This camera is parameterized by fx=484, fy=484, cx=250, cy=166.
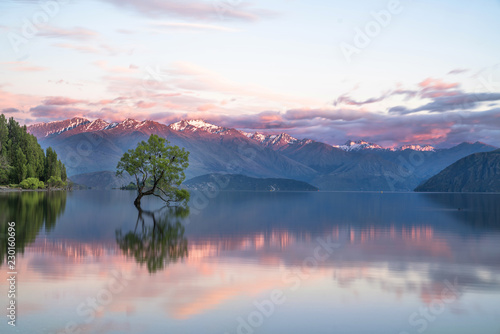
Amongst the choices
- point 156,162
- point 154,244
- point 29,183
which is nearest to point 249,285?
point 154,244

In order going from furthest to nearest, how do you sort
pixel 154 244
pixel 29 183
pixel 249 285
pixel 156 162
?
pixel 29 183
pixel 156 162
pixel 154 244
pixel 249 285

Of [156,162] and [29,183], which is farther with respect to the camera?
[29,183]

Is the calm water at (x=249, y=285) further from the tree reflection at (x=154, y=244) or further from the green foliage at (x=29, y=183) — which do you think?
the green foliage at (x=29, y=183)

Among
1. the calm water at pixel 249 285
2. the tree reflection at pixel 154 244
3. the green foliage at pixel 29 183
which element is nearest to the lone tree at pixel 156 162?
the tree reflection at pixel 154 244

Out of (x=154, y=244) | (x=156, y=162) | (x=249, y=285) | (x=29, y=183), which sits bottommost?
(x=249, y=285)

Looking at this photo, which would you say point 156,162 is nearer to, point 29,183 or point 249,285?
point 249,285

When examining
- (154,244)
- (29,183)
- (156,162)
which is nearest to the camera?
(154,244)

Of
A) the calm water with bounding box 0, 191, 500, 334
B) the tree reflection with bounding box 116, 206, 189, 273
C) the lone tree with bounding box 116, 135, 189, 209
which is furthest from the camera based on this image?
the lone tree with bounding box 116, 135, 189, 209

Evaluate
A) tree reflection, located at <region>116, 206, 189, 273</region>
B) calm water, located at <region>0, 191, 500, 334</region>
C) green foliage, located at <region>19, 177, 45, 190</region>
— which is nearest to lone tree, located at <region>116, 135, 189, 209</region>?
tree reflection, located at <region>116, 206, 189, 273</region>

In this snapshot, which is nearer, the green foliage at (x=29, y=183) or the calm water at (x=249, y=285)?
the calm water at (x=249, y=285)

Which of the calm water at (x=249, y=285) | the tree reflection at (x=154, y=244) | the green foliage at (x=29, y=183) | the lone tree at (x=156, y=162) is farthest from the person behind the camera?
the green foliage at (x=29, y=183)

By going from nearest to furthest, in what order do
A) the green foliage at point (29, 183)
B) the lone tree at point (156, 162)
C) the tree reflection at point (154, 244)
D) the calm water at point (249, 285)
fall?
the calm water at point (249, 285)
the tree reflection at point (154, 244)
the lone tree at point (156, 162)
the green foliage at point (29, 183)

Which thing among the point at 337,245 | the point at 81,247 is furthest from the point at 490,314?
the point at 81,247

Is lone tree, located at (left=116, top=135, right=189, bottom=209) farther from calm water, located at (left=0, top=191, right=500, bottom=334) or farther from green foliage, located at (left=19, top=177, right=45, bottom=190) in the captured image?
green foliage, located at (left=19, top=177, right=45, bottom=190)
